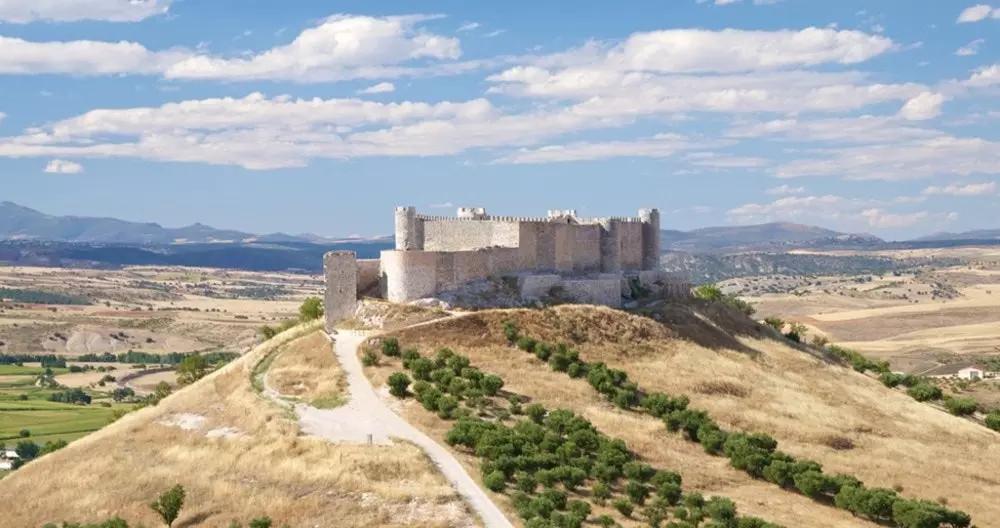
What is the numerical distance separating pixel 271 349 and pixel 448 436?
19023 mm

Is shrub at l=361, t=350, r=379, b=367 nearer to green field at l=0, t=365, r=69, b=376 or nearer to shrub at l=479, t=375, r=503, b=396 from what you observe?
shrub at l=479, t=375, r=503, b=396

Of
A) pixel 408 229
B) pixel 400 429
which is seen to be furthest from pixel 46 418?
pixel 400 429

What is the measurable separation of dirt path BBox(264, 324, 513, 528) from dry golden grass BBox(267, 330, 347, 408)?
1.53ft

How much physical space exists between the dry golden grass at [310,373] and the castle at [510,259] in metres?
4.34

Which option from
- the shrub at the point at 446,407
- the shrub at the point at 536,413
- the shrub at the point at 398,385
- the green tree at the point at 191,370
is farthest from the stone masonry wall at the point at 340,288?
the green tree at the point at 191,370

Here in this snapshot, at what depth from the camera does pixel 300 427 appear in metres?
44.4

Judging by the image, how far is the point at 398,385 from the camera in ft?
159

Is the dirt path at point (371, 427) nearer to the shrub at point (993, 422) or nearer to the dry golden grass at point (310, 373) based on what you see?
the dry golden grass at point (310, 373)

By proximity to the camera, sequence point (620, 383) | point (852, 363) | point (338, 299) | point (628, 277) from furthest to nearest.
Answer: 1. point (852, 363)
2. point (628, 277)
3. point (338, 299)
4. point (620, 383)

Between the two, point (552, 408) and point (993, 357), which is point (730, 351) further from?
point (993, 357)

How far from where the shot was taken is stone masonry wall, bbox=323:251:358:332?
59.7 meters

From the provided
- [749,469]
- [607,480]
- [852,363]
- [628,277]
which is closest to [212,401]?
[607,480]

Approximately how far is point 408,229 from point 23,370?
89.0 metres

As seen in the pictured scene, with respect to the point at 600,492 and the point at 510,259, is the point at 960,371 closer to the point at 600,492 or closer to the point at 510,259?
the point at 510,259
